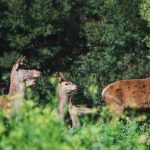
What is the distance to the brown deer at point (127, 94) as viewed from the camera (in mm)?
14797

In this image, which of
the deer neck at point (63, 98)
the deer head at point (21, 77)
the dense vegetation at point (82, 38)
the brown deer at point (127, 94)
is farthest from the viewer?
the dense vegetation at point (82, 38)

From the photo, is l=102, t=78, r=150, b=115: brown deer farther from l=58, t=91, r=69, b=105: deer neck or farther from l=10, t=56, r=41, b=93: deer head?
l=10, t=56, r=41, b=93: deer head

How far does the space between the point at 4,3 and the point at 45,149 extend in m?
14.5

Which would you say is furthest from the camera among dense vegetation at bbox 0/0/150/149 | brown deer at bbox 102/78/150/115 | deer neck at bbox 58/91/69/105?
dense vegetation at bbox 0/0/150/149

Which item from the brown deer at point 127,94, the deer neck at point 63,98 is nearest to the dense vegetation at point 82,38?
the brown deer at point 127,94

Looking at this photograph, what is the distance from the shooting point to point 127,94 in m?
15.1

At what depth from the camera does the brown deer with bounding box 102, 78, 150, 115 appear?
14.8m

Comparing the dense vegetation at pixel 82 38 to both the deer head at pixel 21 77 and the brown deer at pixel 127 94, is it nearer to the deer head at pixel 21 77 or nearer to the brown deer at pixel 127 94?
the brown deer at pixel 127 94

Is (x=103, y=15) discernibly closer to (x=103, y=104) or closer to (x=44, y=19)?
(x=44, y=19)

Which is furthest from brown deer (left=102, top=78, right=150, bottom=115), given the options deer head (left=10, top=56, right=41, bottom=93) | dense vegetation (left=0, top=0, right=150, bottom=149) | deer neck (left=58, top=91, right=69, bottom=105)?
deer head (left=10, top=56, right=41, bottom=93)

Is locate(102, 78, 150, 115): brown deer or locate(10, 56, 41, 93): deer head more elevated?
locate(10, 56, 41, 93): deer head

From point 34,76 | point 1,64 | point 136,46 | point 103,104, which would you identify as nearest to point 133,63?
point 136,46

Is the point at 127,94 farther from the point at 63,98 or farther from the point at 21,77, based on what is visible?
the point at 21,77

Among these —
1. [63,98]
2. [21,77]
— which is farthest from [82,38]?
[21,77]
